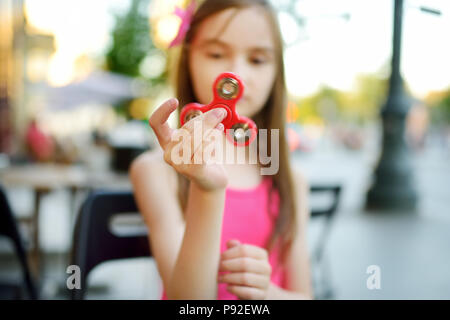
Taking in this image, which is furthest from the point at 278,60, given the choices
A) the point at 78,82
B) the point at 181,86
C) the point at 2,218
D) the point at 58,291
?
the point at 78,82

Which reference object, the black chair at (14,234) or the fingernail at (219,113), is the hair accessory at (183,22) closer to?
the fingernail at (219,113)

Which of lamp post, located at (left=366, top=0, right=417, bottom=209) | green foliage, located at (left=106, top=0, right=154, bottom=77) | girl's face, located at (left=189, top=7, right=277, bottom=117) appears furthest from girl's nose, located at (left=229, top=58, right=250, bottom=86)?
green foliage, located at (left=106, top=0, right=154, bottom=77)

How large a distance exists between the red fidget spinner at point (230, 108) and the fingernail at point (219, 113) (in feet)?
0.04

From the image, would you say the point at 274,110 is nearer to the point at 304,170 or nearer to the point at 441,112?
the point at 304,170

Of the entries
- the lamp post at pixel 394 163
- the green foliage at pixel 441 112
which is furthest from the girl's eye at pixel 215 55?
the green foliage at pixel 441 112

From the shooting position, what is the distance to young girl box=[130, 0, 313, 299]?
600mm

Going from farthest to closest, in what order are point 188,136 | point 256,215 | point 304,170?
1. point 304,170
2. point 256,215
3. point 188,136

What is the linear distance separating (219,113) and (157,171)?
18.3 inches

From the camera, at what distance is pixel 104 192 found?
1191mm

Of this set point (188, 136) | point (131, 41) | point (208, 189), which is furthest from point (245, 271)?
point (131, 41)

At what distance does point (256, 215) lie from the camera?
992mm

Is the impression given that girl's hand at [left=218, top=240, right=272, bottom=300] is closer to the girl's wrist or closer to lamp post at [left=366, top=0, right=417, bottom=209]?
the girl's wrist

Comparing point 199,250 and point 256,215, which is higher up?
point 256,215
